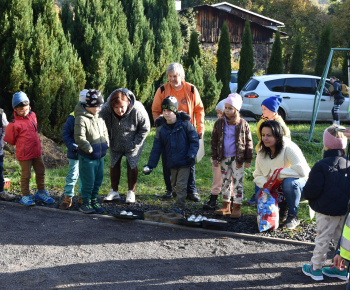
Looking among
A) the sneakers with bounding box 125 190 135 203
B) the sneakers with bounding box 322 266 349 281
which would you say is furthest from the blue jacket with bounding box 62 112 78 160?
the sneakers with bounding box 322 266 349 281

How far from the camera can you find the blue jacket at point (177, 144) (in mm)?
6113

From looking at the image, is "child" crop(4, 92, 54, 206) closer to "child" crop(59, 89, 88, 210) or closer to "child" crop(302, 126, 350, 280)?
"child" crop(59, 89, 88, 210)

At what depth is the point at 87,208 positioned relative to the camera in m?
6.18

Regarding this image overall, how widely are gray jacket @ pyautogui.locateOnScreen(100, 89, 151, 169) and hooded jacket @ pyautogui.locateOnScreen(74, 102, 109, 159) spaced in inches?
14.1

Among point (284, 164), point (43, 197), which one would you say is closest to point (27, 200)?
point (43, 197)

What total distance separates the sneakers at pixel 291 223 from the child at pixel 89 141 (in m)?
2.40

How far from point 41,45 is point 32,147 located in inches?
162

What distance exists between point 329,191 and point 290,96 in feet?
39.7

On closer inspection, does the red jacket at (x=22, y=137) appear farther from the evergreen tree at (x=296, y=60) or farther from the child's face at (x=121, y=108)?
the evergreen tree at (x=296, y=60)

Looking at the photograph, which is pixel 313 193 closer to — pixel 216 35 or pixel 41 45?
pixel 41 45

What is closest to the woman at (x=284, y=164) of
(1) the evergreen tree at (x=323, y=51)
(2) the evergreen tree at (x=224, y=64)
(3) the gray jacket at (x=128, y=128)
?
(3) the gray jacket at (x=128, y=128)

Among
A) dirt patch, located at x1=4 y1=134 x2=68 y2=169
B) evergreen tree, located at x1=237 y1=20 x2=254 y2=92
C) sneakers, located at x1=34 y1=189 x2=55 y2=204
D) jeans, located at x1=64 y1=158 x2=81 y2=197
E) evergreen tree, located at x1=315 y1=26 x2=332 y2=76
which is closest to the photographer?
jeans, located at x1=64 y1=158 x2=81 y2=197

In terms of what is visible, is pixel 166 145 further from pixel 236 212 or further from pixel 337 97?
pixel 337 97

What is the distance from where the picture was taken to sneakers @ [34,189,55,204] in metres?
6.62
